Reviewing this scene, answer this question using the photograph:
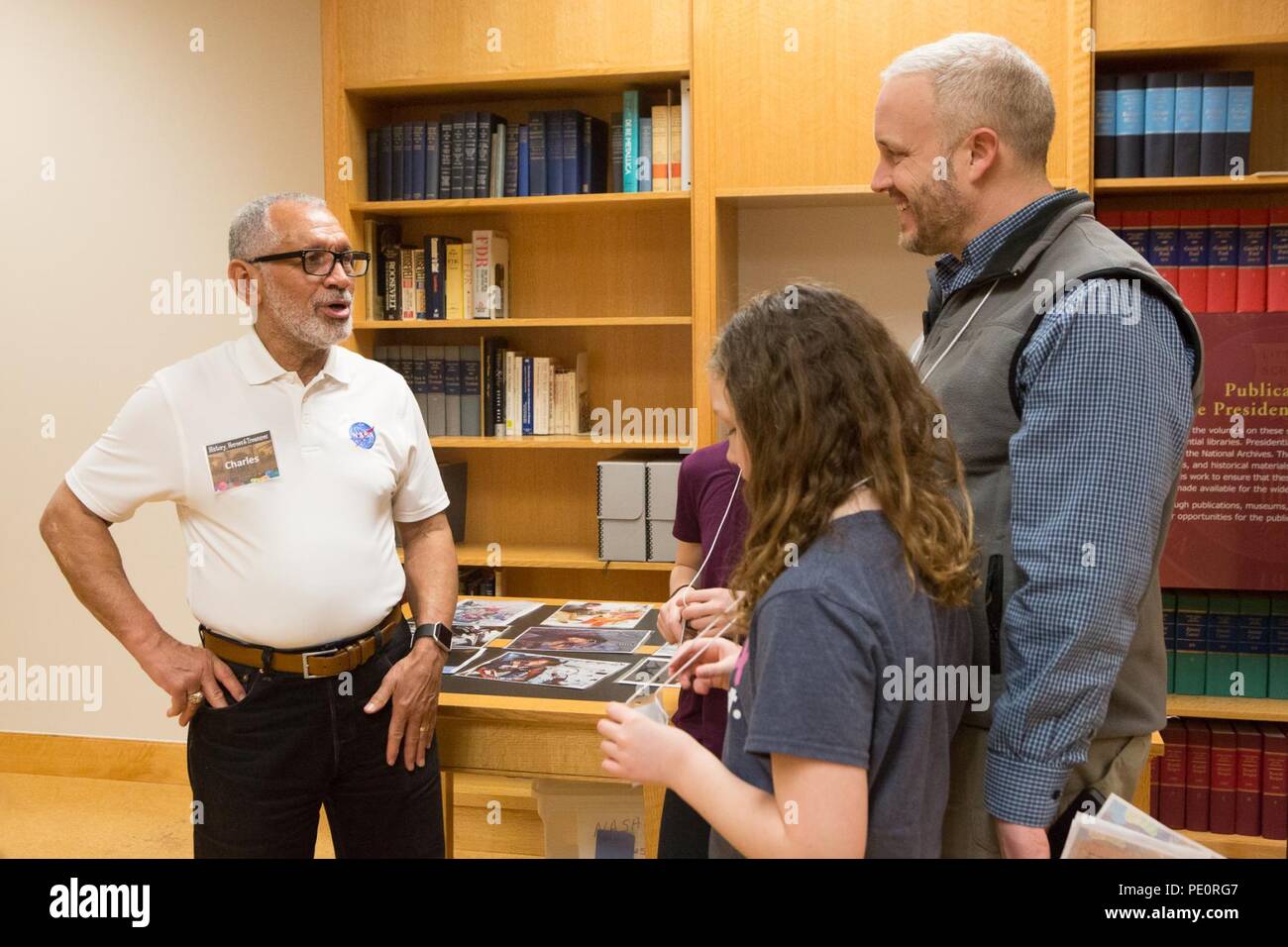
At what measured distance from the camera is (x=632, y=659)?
7.38ft

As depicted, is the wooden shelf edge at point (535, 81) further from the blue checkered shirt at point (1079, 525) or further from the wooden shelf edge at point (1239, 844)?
the wooden shelf edge at point (1239, 844)

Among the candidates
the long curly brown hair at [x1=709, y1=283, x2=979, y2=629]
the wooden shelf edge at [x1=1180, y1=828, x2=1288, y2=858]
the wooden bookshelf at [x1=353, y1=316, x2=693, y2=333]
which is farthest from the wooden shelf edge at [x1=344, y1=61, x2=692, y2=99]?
the wooden shelf edge at [x1=1180, y1=828, x2=1288, y2=858]

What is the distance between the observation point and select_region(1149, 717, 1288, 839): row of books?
3174 millimetres

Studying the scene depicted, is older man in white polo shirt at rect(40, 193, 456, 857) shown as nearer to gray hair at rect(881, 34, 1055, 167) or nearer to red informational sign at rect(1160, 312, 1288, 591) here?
gray hair at rect(881, 34, 1055, 167)

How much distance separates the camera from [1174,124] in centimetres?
314

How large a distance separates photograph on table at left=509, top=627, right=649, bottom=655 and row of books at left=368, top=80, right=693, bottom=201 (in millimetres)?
1570

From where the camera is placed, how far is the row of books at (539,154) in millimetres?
3473

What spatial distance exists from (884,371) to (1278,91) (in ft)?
9.41

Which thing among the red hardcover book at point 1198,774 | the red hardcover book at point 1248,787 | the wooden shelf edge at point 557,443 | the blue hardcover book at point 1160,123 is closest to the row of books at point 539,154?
the wooden shelf edge at point 557,443

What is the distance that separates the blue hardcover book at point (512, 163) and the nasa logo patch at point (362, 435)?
1729 millimetres

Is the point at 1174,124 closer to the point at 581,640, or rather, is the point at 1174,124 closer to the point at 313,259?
the point at 581,640
